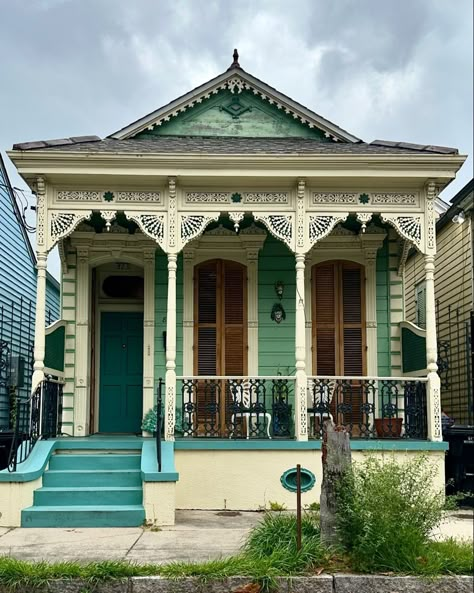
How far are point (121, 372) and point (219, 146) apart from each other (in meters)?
4.11

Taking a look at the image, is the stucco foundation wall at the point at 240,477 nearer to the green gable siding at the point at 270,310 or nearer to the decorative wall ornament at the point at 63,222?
the green gable siding at the point at 270,310

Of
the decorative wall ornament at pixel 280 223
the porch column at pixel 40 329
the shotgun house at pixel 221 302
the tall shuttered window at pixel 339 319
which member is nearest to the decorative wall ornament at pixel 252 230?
the shotgun house at pixel 221 302

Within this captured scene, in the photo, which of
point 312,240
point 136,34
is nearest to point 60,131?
point 136,34

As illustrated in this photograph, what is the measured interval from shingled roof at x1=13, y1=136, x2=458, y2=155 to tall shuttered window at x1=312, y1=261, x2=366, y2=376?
2.01 metres

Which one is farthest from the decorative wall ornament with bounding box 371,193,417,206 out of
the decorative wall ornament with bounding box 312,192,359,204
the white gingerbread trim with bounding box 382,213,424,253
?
the decorative wall ornament with bounding box 312,192,359,204

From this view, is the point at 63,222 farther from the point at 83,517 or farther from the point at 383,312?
the point at 383,312

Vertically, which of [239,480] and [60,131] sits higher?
[60,131]

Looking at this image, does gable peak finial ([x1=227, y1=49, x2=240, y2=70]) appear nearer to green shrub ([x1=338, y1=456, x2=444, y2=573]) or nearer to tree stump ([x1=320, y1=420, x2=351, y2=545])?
tree stump ([x1=320, y1=420, x2=351, y2=545])

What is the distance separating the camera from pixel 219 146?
1079 cm

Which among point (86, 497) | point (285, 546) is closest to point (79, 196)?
point (86, 497)

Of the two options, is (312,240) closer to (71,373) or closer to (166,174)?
(166,174)

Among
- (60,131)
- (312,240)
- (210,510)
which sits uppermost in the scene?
(60,131)

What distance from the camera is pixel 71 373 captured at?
37.8 feet

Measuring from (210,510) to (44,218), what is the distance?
456 cm
